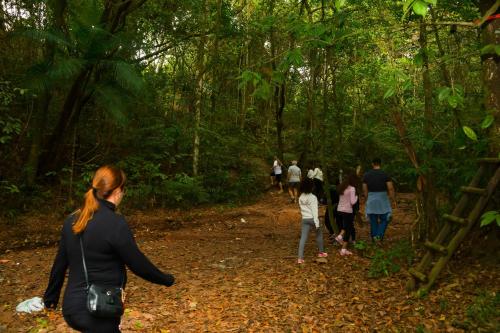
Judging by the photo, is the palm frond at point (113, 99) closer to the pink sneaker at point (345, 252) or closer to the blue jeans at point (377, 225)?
the pink sneaker at point (345, 252)

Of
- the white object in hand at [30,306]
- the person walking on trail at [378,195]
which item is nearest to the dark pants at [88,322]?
the white object in hand at [30,306]

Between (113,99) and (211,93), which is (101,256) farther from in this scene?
(211,93)

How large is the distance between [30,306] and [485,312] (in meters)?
6.20

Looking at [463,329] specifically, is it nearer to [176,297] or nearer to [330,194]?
[176,297]

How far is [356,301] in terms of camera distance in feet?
20.3

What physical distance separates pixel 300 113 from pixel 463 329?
20940 millimetres

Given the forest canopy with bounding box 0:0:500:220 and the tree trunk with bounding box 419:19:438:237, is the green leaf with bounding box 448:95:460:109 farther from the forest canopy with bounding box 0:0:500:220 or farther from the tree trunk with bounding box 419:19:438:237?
the tree trunk with bounding box 419:19:438:237

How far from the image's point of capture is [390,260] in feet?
24.0

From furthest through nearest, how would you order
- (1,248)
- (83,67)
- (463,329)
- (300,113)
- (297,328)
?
(300,113) < (83,67) < (1,248) < (297,328) < (463,329)

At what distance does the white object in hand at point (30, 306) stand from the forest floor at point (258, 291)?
0.15m

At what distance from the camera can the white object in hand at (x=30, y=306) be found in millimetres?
6051

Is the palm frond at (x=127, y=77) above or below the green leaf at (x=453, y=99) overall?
above

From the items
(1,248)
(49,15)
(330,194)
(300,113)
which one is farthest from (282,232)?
(300,113)

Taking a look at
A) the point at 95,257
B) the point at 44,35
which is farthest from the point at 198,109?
the point at 95,257
